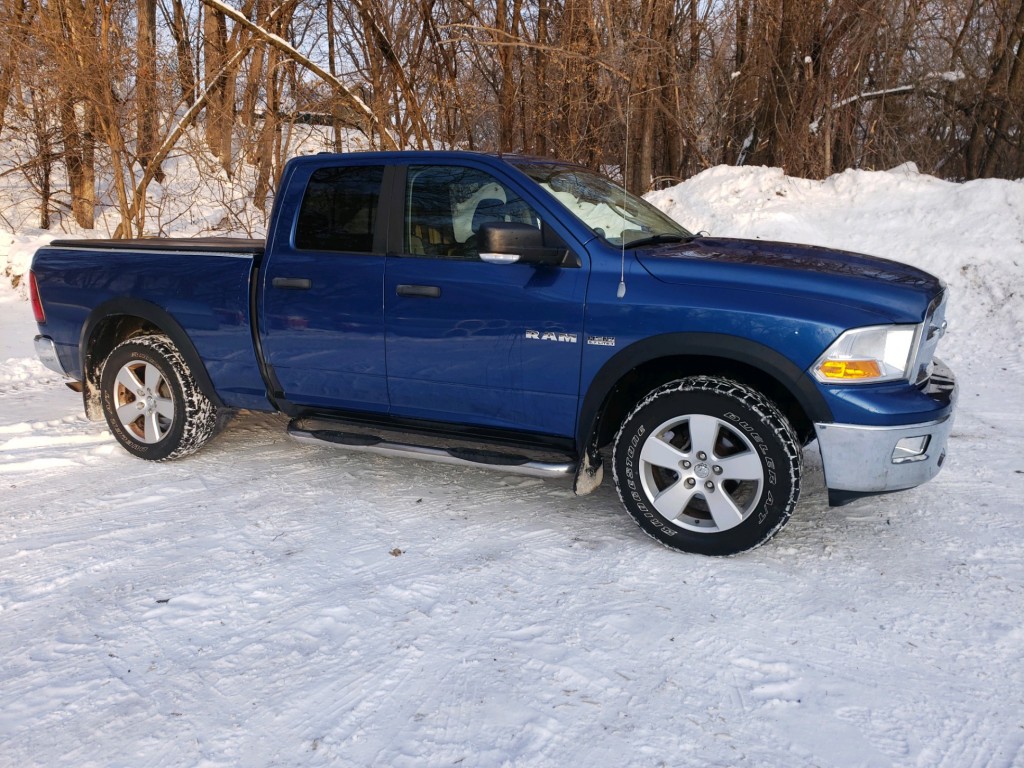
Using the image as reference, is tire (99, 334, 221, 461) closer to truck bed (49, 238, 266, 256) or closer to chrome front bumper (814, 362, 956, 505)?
truck bed (49, 238, 266, 256)

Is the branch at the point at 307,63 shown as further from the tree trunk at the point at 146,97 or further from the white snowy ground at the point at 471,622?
the white snowy ground at the point at 471,622

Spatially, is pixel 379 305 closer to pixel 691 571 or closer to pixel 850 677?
pixel 691 571

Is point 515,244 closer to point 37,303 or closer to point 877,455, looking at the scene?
point 877,455

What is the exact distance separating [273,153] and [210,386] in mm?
9074

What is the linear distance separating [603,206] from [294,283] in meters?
1.73

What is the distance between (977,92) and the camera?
468 inches

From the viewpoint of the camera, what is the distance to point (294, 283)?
4477 millimetres

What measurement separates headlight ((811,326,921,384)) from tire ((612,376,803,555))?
30cm

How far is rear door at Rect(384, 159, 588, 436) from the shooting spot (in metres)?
3.88

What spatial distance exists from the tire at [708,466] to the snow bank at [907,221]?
492 cm

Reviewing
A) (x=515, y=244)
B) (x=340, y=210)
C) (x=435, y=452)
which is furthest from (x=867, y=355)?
(x=340, y=210)

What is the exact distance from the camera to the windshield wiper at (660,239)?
4.10 m

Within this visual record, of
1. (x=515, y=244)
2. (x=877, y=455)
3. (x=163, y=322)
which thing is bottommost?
(x=877, y=455)

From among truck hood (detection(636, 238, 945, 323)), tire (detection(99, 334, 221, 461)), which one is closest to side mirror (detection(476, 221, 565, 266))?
truck hood (detection(636, 238, 945, 323))
